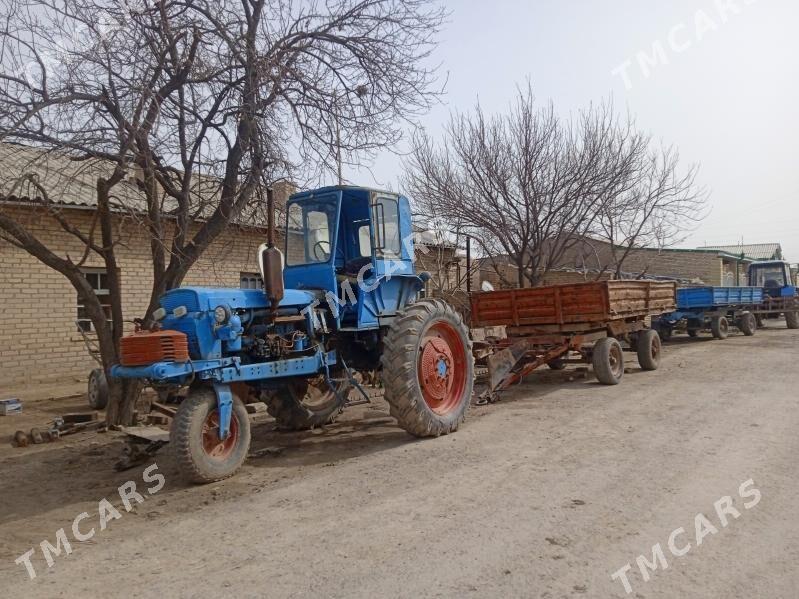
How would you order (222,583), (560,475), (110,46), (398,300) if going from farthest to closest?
(398,300)
(110,46)
(560,475)
(222,583)

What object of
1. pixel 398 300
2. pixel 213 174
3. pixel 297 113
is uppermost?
pixel 297 113

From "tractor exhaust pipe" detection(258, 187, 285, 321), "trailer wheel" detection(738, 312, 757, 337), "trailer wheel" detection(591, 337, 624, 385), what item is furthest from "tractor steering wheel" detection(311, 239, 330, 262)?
"trailer wheel" detection(738, 312, 757, 337)

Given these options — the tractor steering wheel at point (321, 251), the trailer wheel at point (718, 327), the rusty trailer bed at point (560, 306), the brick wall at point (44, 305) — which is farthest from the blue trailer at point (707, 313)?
the tractor steering wheel at point (321, 251)

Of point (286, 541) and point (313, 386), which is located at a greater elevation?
point (313, 386)

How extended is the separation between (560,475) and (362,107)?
5.50 meters

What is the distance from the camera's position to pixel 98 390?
30.1ft

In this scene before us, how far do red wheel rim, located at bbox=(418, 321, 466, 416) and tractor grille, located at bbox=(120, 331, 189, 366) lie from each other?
2618 mm

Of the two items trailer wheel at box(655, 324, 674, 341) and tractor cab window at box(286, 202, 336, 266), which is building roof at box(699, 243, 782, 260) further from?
tractor cab window at box(286, 202, 336, 266)

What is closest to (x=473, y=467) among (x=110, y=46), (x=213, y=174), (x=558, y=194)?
(x=213, y=174)

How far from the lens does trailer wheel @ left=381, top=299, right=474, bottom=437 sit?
6.41 metres

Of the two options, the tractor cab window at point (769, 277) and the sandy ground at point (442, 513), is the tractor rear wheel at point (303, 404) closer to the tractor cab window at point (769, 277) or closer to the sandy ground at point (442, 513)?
the sandy ground at point (442, 513)

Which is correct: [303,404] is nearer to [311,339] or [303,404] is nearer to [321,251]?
[311,339]

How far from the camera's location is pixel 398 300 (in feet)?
23.9

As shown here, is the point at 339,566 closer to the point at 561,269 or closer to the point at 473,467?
the point at 473,467
